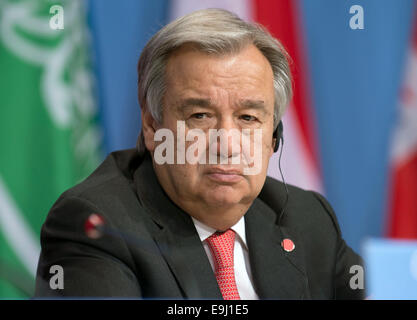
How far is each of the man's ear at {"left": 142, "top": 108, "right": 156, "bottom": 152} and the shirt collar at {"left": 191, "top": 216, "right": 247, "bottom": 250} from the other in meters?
0.22

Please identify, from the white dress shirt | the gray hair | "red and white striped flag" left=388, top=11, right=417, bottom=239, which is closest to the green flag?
the gray hair

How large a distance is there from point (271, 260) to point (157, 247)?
0.28m

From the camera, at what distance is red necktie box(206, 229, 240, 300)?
4.04 ft

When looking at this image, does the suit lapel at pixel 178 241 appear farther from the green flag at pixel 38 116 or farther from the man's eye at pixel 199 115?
the green flag at pixel 38 116

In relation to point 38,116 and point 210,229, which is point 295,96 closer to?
point 210,229

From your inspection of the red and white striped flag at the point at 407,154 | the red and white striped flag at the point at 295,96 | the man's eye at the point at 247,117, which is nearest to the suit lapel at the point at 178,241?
the man's eye at the point at 247,117

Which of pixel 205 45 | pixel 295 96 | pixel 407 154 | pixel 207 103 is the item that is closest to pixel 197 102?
pixel 207 103

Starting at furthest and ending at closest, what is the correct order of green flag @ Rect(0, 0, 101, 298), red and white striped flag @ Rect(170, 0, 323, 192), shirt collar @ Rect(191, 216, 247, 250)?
red and white striped flag @ Rect(170, 0, 323, 192) → green flag @ Rect(0, 0, 101, 298) → shirt collar @ Rect(191, 216, 247, 250)

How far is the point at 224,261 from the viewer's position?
1262mm

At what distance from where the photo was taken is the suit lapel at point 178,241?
1.21 m

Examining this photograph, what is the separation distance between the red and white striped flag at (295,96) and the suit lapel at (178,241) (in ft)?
1.53

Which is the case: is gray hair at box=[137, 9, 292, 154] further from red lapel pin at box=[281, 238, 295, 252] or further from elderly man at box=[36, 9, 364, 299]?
red lapel pin at box=[281, 238, 295, 252]
